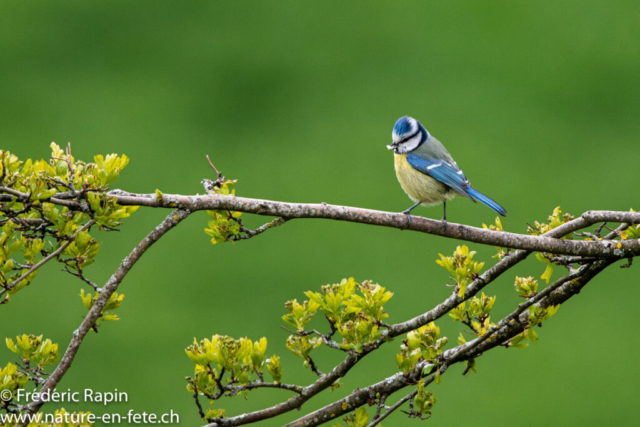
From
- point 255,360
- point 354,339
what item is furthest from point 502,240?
point 255,360

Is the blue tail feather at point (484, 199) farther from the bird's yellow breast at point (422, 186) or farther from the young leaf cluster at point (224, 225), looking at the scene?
the young leaf cluster at point (224, 225)

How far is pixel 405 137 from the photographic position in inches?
96.9

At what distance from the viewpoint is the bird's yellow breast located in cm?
231

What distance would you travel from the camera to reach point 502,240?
1495 millimetres

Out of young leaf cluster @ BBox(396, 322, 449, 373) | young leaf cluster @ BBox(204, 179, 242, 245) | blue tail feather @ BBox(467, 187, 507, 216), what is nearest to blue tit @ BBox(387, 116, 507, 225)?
blue tail feather @ BBox(467, 187, 507, 216)

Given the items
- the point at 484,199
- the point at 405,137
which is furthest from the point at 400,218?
the point at 405,137

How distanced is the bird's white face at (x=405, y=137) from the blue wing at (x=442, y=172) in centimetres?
9

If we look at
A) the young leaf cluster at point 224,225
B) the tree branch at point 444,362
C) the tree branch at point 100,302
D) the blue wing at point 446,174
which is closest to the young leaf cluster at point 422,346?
the tree branch at point 444,362

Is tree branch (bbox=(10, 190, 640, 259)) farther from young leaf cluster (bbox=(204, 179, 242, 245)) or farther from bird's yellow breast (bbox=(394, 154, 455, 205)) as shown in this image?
bird's yellow breast (bbox=(394, 154, 455, 205))

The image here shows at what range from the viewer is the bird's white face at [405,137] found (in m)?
2.45

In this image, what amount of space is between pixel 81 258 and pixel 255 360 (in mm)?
454

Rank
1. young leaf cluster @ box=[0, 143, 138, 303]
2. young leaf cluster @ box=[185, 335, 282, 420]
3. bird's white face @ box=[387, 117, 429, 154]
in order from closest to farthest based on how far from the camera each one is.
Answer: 1. young leaf cluster @ box=[0, 143, 138, 303]
2. young leaf cluster @ box=[185, 335, 282, 420]
3. bird's white face @ box=[387, 117, 429, 154]

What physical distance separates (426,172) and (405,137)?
0.71 feet

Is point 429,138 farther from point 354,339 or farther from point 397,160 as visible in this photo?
point 354,339
